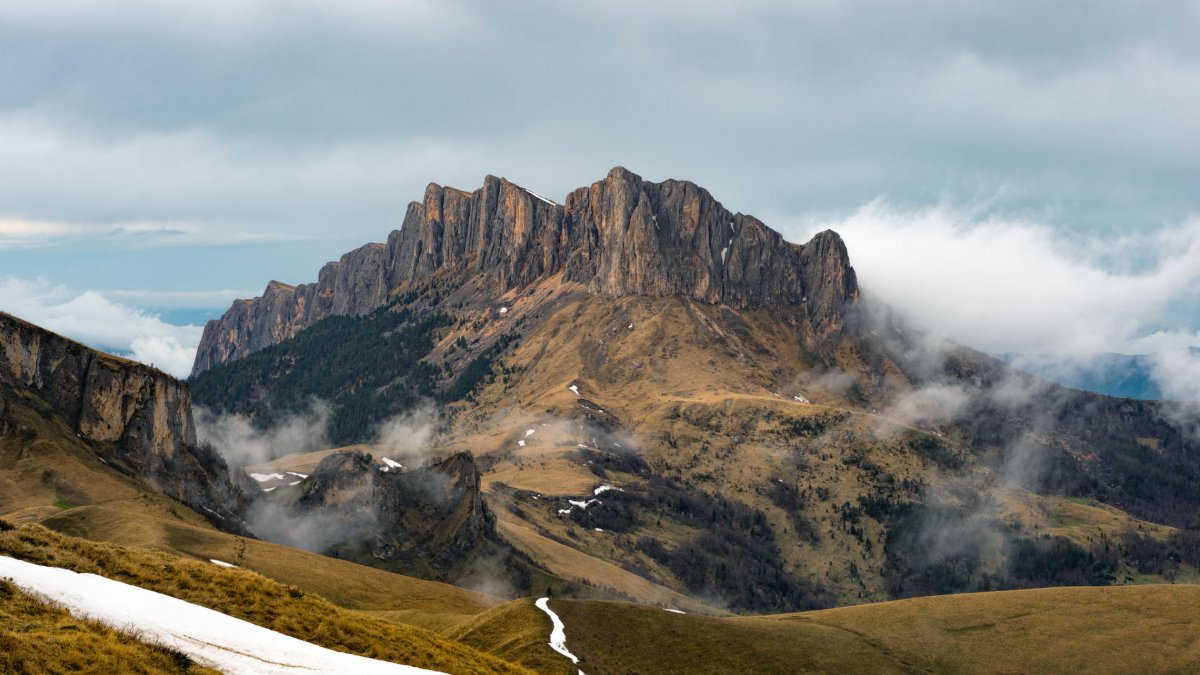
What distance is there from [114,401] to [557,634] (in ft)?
332

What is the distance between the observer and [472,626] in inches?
4385

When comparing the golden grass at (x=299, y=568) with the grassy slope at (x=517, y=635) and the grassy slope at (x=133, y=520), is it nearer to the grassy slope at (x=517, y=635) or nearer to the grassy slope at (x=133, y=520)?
the grassy slope at (x=133, y=520)

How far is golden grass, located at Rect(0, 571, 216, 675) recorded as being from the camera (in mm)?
30703

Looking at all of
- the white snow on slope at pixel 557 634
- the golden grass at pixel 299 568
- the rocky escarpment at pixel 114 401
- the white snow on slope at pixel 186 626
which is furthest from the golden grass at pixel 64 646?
the rocky escarpment at pixel 114 401

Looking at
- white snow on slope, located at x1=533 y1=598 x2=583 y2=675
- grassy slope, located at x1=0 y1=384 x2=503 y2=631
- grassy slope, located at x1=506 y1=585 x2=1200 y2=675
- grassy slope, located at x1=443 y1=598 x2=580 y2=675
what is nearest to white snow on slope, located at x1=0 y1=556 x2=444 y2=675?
grassy slope, located at x1=443 y1=598 x2=580 y2=675

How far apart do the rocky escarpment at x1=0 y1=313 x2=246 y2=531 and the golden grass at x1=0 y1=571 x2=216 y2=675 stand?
134 m

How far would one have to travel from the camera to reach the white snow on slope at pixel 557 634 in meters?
105

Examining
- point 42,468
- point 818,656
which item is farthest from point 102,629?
point 42,468

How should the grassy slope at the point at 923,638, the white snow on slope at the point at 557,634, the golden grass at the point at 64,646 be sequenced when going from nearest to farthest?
the golden grass at the point at 64,646 < the white snow on slope at the point at 557,634 < the grassy slope at the point at 923,638

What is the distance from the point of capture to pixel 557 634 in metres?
110

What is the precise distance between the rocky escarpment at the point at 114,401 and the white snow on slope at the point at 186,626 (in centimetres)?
12947

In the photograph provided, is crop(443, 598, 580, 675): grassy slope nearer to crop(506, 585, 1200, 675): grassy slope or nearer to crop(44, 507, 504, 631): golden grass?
crop(506, 585, 1200, 675): grassy slope

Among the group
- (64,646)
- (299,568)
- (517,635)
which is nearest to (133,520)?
(299,568)

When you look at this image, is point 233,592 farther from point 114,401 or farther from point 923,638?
point 114,401
